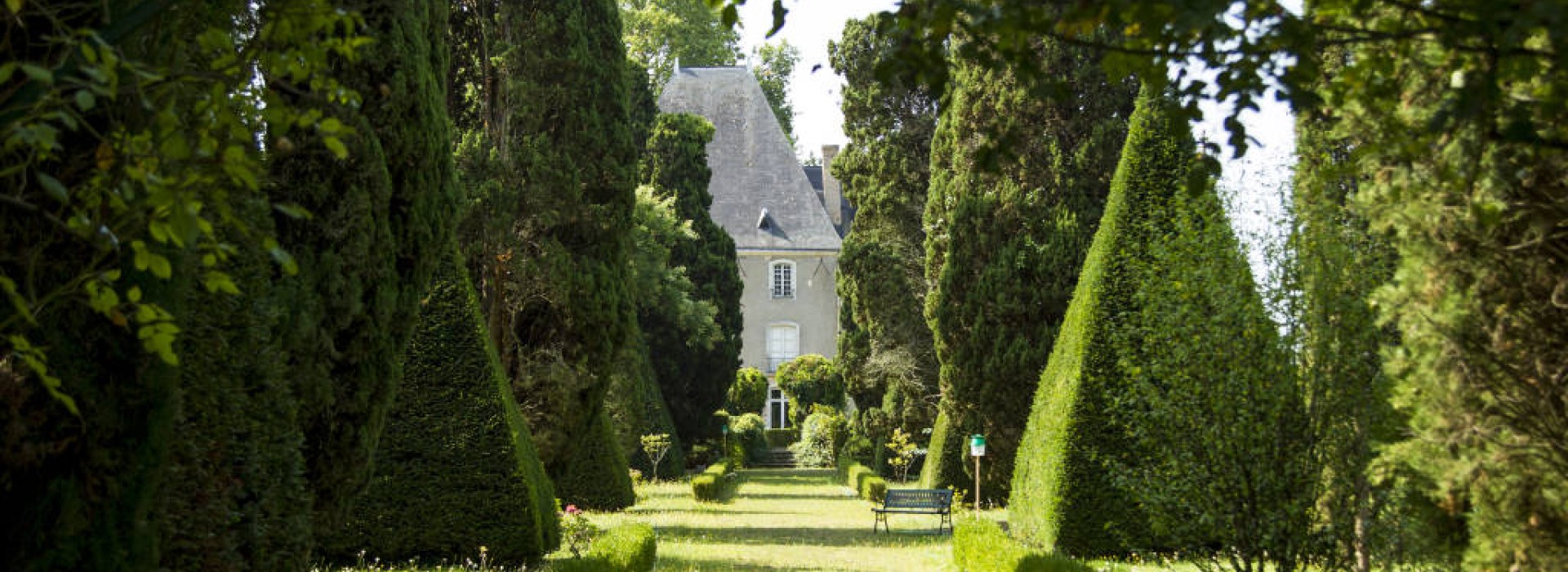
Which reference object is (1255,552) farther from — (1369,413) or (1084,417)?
(1084,417)

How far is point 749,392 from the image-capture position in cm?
4062

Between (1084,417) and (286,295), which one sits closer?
(286,295)

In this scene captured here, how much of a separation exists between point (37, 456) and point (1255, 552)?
7098mm

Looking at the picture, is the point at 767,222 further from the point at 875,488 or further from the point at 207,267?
the point at 207,267

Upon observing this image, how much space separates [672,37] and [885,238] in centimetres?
1915

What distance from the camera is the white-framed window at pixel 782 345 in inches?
1763

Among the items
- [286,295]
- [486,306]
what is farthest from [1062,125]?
[286,295]

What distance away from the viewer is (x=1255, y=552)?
862 centimetres

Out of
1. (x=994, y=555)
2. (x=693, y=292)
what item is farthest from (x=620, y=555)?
(x=693, y=292)

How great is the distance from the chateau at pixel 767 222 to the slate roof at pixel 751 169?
1.1 inches

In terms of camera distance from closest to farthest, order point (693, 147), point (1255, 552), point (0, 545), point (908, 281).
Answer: point (0, 545), point (1255, 552), point (908, 281), point (693, 147)

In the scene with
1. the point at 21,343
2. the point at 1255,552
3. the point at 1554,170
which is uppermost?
the point at 1554,170

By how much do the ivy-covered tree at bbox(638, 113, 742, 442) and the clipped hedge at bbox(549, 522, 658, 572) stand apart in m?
15.3

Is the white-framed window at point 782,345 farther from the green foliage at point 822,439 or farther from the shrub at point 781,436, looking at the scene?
the green foliage at point 822,439
